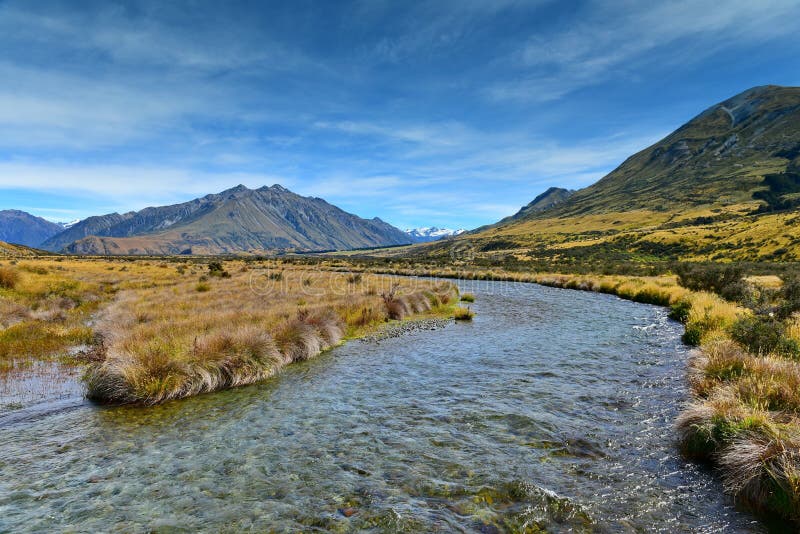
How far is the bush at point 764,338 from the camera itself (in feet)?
43.7

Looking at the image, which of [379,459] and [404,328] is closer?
[379,459]

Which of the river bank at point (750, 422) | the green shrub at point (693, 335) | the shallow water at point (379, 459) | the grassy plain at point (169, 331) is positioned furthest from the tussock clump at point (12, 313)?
the green shrub at point (693, 335)

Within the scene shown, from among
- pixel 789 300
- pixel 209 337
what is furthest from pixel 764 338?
pixel 209 337

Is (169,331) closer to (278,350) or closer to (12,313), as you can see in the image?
(278,350)

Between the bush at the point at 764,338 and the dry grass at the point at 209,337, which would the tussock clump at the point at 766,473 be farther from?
the dry grass at the point at 209,337

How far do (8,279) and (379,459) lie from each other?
36204 mm

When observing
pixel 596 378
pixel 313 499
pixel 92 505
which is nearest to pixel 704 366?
pixel 596 378

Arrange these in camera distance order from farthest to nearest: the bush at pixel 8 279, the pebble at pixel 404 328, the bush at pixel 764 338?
the bush at pixel 8 279, the pebble at pixel 404 328, the bush at pixel 764 338

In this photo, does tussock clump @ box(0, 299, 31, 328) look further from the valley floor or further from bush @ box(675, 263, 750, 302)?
bush @ box(675, 263, 750, 302)

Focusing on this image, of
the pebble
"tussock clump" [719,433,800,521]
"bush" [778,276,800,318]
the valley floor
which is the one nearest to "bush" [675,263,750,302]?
the valley floor

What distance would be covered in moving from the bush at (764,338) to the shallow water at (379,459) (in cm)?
269

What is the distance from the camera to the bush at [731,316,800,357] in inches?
525

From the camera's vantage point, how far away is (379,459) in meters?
9.14

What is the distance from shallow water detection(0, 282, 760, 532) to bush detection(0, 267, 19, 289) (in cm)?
2657
